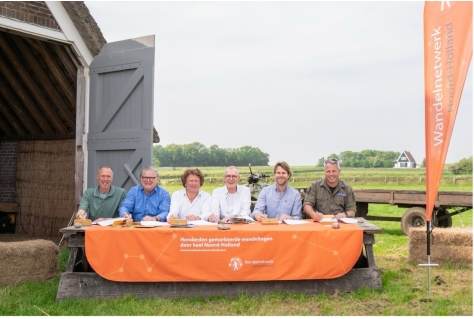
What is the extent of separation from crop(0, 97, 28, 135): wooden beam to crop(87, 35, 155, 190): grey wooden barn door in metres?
2.82

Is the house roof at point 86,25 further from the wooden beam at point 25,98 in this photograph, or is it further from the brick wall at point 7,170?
the brick wall at point 7,170

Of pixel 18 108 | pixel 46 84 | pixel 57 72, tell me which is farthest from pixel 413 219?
pixel 18 108

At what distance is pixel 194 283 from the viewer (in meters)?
4.53

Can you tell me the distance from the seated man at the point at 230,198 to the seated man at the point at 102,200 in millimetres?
1084

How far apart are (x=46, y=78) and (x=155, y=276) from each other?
467 centimetres

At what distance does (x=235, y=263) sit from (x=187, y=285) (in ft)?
1.59

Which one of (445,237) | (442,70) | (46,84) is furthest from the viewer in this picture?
(46,84)

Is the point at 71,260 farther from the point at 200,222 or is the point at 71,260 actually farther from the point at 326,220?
the point at 326,220

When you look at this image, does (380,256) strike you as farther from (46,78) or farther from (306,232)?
(46,78)

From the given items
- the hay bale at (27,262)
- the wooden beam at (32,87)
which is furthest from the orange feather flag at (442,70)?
the wooden beam at (32,87)

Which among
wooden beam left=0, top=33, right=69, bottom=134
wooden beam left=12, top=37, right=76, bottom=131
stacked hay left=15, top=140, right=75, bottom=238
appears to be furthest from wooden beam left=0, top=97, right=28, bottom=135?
wooden beam left=12, top=37, right=76, bottom=131

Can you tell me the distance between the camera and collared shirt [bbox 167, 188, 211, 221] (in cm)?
522

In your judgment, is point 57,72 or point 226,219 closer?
point 226,219

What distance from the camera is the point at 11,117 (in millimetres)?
9445
